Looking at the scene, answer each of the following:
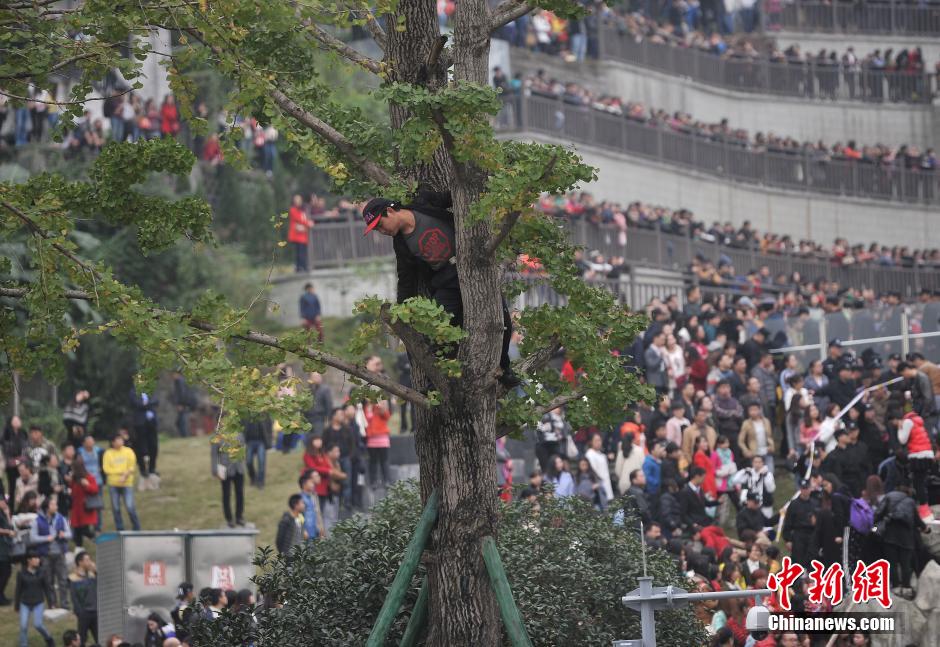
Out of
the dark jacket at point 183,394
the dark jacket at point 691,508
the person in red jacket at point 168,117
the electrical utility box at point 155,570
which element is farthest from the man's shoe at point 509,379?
the person in red jacket at point 168,117

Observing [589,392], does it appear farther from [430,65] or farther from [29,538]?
[29,538]

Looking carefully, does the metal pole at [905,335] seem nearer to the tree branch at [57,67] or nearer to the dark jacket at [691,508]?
the dark jacket at [691,508]

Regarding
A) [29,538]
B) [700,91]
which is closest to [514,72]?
[700,91]

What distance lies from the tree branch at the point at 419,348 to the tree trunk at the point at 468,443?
0.60 feet

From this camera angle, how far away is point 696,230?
38844 millimetres

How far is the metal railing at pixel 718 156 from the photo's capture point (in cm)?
3947

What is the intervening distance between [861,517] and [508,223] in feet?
33.3

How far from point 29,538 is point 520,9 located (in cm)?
1209

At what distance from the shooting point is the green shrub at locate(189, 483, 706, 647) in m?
12.3

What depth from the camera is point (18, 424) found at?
24500 mm

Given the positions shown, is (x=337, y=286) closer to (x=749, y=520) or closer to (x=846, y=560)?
(x=749, y=520)

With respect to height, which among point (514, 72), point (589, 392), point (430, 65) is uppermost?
point (514, 72)

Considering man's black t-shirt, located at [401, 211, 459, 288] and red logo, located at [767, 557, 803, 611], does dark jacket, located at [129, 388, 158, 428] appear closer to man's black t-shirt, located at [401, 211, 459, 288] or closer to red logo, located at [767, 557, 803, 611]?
red logo, located at [767, 557, 803, 611]

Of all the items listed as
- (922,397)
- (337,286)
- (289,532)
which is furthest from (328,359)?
(337,286)
